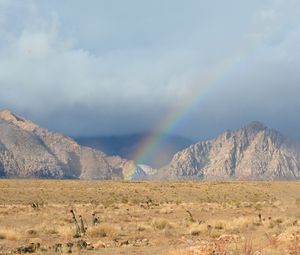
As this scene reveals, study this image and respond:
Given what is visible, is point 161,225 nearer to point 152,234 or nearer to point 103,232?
point 152,234

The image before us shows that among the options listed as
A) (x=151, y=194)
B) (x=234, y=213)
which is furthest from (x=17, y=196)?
(x=234, y=213)

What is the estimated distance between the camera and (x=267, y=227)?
3744 centimetres

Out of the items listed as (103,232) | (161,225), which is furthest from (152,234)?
(161,225)

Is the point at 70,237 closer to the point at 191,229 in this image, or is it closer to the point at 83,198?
the point at 191,229

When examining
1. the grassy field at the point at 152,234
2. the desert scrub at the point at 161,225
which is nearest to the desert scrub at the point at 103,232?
the grassy field at the point at 152,234

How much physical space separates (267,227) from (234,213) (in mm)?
17747

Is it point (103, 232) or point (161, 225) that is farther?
point (161, 225)

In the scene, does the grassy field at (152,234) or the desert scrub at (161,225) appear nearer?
the grassy field at (152,234)

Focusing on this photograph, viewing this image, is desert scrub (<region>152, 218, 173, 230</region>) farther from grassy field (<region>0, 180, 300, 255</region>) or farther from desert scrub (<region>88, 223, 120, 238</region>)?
desert scrub (<region>88, 223, 120, 238</region>)

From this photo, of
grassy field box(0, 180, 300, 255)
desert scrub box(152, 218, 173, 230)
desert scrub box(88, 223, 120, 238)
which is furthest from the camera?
desert scrub box(152, 218, 173, 230)

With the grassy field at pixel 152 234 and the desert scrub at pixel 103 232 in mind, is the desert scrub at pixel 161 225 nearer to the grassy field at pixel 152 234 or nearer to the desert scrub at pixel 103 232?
the grassy field at pixel 152 234

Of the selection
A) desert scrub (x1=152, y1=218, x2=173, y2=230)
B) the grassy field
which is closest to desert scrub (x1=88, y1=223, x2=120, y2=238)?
the grassy field

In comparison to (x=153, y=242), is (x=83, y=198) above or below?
above

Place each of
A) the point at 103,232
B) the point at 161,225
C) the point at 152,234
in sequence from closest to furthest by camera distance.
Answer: the point at 103,232 → the point at 152,234 → the point at 161,225
